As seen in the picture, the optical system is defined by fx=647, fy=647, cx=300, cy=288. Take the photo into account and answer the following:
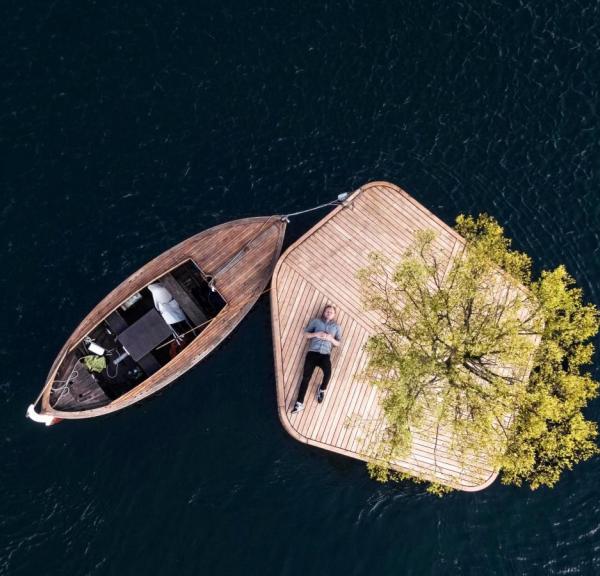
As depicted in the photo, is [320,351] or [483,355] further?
[320,351]

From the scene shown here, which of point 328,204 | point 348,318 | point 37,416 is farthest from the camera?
point 328,204

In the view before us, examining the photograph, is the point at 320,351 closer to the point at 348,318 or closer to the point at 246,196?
the point at 348,318

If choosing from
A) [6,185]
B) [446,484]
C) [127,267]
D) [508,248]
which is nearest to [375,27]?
[508,248]

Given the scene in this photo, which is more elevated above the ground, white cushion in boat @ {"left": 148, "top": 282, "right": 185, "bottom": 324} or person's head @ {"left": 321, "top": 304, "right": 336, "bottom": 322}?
white cushion in boat @ {"left": 148, "top": 282, "right": 185, "bottom": 324}

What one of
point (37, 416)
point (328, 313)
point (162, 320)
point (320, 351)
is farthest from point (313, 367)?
point (37, 416)

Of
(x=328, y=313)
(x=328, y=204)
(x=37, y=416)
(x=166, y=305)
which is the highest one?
(x=166, y=305)

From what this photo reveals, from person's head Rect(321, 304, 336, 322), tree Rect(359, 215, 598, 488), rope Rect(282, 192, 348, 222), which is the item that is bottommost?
tree Rect(359, 215, 598, 488)

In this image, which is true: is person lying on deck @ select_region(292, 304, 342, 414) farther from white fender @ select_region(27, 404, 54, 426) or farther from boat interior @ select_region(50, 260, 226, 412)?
white fender @ select_region(27, 404, 54, 426)

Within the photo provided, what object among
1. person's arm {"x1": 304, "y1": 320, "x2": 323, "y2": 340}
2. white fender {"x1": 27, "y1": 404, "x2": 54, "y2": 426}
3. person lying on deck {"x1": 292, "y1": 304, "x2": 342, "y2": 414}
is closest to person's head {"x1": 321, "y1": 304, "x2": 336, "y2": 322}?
person lying on deck {"x1": 292, "y1": 304, "x2": 342, "y2": 414}
